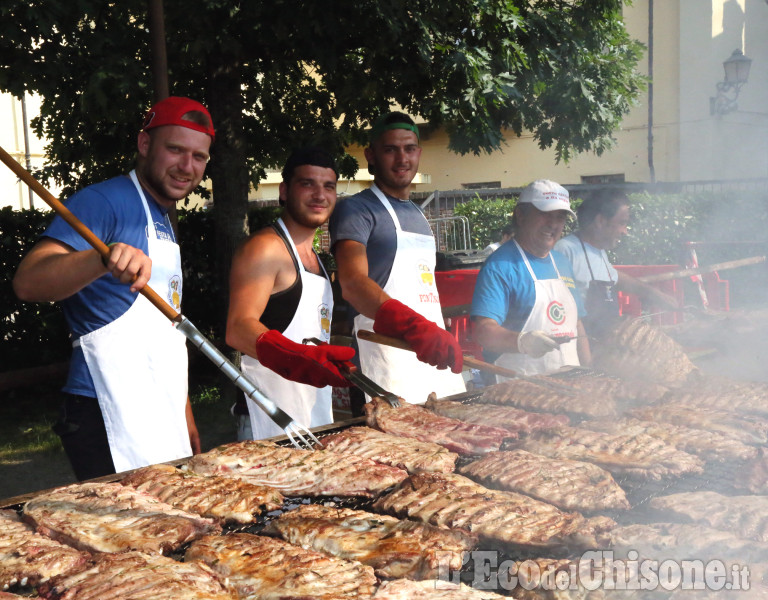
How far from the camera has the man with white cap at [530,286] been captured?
192 inches

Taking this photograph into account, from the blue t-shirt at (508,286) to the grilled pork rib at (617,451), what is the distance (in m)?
1.60

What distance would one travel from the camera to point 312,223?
3.98m

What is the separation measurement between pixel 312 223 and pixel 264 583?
233cm

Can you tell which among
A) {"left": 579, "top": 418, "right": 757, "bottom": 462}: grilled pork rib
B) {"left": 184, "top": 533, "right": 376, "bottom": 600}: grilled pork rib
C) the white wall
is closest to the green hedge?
{"left": 579, "top": 418, "right": 757, "bottom": 462}: grilled pork rib

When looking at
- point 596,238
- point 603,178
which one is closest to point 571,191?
point 603,178

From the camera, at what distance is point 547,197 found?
4875mm

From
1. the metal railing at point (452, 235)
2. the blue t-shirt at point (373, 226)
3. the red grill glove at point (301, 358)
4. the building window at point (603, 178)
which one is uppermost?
the building window at point (603, 178)

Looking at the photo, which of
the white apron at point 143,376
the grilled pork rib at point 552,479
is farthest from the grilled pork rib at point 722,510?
the white apron at point 143,376

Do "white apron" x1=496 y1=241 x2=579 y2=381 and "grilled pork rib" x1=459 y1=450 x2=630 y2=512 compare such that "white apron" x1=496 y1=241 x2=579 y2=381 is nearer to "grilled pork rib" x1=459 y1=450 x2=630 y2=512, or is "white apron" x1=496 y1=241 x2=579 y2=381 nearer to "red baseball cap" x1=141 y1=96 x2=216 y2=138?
"grilled pork rib" x1=459 y1=450 x2=630 y2=512

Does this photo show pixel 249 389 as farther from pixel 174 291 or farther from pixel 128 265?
pixel 174 291

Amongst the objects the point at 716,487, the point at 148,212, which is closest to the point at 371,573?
the point at 716,487

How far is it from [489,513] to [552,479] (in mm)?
465

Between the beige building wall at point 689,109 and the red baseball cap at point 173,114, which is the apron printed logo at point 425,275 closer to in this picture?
the red baseball cap at point 173,114

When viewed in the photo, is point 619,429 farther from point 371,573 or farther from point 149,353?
point 149,353
